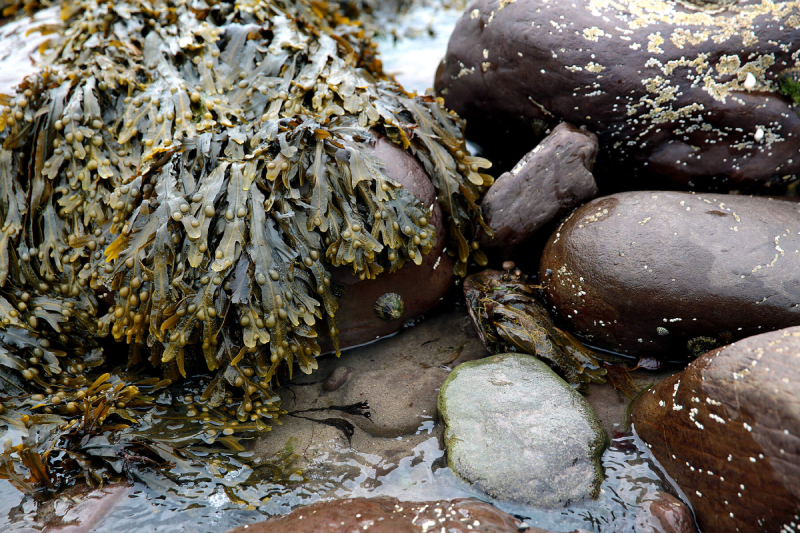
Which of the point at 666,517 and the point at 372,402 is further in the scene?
the point at 372,402

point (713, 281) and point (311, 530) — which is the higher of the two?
point (713, 281)

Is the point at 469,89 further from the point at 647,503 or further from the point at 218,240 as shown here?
the point at 647,503

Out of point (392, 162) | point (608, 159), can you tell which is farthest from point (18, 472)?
point (608, 159)

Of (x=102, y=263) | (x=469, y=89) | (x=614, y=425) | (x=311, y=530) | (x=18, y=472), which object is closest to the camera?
(x=311, y=530)

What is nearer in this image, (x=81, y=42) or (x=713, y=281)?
(x=713, y=281)

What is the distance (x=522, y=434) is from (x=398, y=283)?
39.6 inches

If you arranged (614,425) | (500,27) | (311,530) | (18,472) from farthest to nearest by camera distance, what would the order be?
(500,27) → (614,425) → (18,472) → (311,530)

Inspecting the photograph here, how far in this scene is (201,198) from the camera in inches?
95.6

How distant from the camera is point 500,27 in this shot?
3.06 m

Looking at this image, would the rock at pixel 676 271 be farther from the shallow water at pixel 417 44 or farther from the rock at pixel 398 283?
the shallow water at pixel 417 44

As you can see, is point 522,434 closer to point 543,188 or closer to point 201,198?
point 543,188

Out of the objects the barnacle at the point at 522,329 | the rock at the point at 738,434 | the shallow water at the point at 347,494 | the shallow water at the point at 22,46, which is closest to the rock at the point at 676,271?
the barnacle at the point at 522,329

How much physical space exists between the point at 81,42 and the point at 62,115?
0.72 metres

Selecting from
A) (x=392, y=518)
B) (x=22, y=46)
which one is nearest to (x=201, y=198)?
(x=392, y=518)
